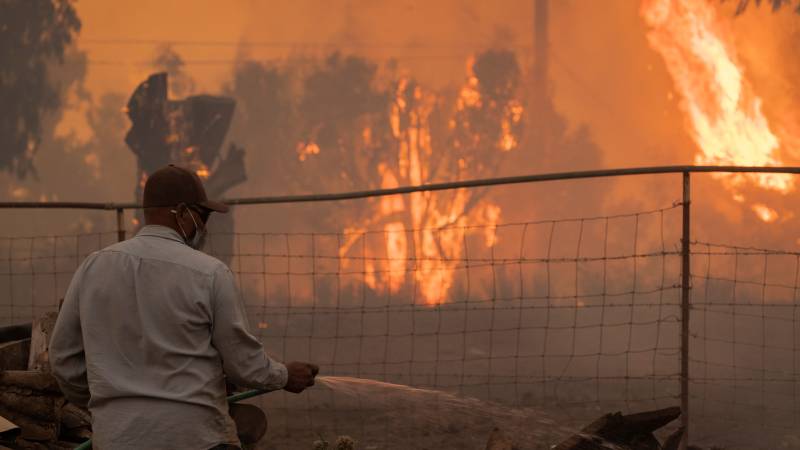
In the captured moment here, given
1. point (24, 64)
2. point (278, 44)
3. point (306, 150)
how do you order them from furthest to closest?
point (278, 44) → point (306, 150) → point (24, 64)

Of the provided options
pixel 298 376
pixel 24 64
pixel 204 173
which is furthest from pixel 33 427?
pixel 24 64

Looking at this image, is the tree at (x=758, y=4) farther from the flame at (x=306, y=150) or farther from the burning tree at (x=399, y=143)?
the flame at (x=306, y=150)

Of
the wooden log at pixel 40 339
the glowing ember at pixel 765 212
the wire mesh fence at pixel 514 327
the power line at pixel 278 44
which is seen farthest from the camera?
the power line at pixel 278 44

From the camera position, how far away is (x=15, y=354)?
5.84m

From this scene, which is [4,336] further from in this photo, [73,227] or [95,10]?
[95,10]

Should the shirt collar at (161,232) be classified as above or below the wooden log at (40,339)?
above

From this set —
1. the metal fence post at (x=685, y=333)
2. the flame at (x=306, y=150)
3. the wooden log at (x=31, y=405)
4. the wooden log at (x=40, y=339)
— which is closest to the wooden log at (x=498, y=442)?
the metal fence post at (x=685, y=333)

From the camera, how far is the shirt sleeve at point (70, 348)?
10.7 feet

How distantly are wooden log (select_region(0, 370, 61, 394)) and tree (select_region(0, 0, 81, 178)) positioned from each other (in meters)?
31.5

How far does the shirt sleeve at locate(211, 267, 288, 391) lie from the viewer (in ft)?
10.2

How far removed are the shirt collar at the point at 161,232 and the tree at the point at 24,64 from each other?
3378 cm

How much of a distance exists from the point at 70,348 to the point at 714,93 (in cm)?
3071

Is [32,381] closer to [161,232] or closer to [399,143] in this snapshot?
[161,232]

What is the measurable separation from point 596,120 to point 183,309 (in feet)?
113
